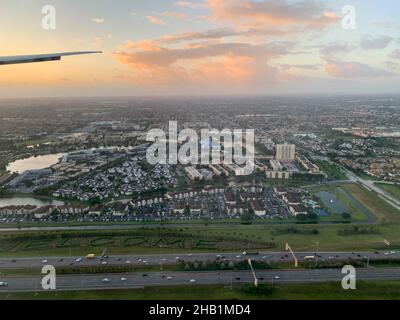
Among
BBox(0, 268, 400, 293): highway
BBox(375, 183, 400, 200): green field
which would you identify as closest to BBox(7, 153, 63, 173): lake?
BBox(0, 268, 400, 293): highway

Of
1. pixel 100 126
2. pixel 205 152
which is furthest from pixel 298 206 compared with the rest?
pixel 100 126

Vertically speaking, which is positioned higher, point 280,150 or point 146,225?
point 280,150

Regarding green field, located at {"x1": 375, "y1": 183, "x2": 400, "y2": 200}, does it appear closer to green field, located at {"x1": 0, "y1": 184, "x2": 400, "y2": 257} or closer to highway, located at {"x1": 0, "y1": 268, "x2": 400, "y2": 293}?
green field, located at {"x1": 0, "y1": 184, "x2": 400, "y2": 257}

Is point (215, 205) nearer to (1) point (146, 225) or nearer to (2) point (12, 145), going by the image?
(1) point (146, 225)

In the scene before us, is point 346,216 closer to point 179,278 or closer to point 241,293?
point 241,293

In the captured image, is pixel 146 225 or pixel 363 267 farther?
pixel 146 225

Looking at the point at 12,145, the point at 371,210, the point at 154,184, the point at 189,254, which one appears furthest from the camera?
the point at 12,145

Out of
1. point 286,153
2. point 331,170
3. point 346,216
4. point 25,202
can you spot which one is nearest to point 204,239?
point 346,216
